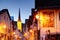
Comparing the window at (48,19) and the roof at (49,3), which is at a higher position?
the roof at (49,3)

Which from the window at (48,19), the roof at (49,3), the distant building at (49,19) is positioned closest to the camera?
the distant building at (49,19)

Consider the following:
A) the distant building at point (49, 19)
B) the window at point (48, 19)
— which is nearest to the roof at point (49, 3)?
the distant building at point (49, 19)

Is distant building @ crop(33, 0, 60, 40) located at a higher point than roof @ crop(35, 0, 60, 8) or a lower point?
lower

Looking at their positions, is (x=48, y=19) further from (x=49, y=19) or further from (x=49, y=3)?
(x=49, y=3)

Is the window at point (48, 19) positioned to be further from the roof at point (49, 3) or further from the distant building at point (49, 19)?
the roof at point (49, 3)

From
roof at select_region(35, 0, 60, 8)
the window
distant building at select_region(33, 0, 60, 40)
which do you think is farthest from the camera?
roof at select_region(35, 0, 60, 8)

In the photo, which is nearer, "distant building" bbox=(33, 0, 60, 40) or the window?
"distant building" bbox=(33, 0, 60, 40)

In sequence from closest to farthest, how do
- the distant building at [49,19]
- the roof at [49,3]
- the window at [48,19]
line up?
the distant building at [49,19], the window at [48,19], the roof at [49,3]

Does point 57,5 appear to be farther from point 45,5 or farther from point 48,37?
point 48,37

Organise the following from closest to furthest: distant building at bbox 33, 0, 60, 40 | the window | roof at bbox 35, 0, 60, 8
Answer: distant building at bbox 33, 0, 60, 40
the window
roof at bbox 35, 0, 60, 8

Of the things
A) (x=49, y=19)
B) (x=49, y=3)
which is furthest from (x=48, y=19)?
(x=49, y=3)

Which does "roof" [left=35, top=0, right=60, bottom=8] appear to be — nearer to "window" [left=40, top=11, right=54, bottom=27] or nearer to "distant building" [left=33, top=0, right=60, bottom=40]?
"distant building" [left=33, top=0, right=60, bottom=40]

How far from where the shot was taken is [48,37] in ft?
131

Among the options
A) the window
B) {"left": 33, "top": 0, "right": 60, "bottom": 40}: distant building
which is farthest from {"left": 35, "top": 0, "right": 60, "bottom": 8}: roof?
the window
